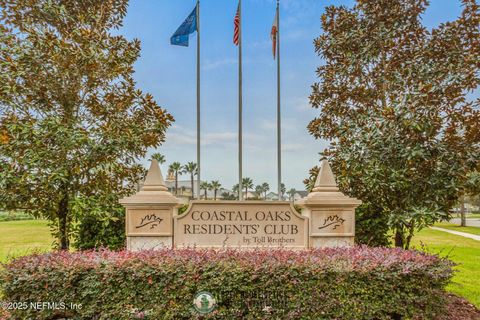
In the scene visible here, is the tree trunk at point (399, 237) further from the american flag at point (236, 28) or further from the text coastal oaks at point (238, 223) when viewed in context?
the american flag at point (236, 28)

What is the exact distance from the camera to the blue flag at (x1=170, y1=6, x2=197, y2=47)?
26.3ft

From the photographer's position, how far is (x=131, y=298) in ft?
14.0

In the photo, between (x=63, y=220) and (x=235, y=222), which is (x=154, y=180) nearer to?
(x=235, y=222)

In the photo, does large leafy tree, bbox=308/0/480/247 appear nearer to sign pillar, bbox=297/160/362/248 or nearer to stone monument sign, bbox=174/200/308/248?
sign pillar, bbox=297/160/362/248

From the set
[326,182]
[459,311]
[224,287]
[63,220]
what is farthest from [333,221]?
[63,220]

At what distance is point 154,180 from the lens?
6078mm

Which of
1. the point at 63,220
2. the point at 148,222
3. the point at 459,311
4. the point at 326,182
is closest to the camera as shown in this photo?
the point at 459,311

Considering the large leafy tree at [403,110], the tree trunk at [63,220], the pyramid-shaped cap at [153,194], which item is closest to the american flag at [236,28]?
the large leafy tree at [403,110]

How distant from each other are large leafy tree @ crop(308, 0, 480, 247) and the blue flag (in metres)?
3.53

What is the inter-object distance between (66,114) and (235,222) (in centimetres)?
426

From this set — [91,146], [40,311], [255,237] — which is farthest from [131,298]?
[91,146]

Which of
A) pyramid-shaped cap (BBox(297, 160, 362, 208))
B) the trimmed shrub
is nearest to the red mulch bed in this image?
the trimmed shrub

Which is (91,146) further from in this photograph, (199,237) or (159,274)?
(159,274)

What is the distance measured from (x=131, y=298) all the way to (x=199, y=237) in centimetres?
182
